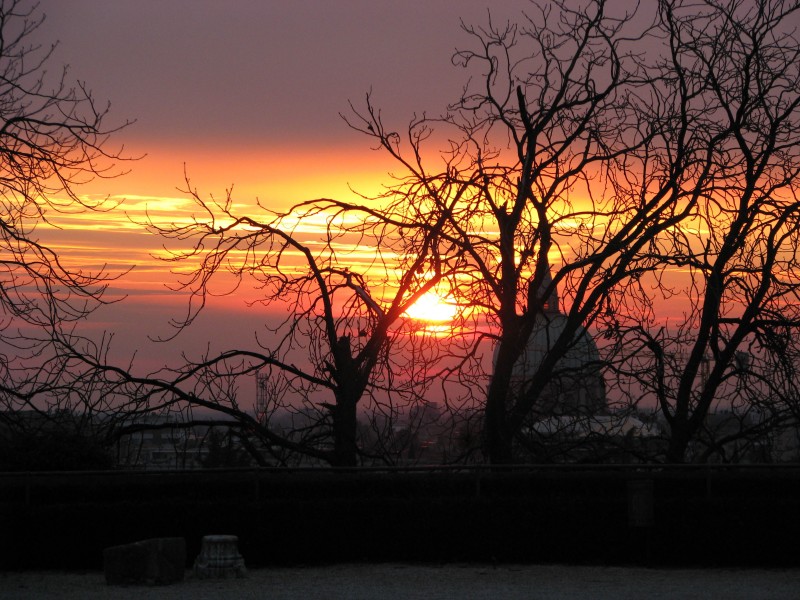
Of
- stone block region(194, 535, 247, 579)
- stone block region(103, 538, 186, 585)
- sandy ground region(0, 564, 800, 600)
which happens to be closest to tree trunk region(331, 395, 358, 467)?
sandy ground region(0, 564, 800, 600)

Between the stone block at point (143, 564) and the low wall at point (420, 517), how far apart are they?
1471 millimetres

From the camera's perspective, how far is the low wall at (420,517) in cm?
1349

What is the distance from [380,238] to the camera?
52.3 feet

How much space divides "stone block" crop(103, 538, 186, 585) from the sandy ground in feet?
0.52

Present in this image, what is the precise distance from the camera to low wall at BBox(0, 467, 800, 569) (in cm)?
1349

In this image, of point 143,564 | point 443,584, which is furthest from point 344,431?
point 143,564

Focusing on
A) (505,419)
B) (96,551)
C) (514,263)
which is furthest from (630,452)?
(96,551)

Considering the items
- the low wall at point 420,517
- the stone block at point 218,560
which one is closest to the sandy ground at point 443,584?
the stone block at point 218,560

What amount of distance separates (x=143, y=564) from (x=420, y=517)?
350 centimetres

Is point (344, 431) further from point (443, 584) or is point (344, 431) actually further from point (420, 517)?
point (443, 584)

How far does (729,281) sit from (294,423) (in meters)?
6.62

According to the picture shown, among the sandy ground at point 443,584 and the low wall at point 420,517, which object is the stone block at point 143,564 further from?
the low wall at point 420,517

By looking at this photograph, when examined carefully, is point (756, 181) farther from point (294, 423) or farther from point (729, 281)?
point (294, 423)

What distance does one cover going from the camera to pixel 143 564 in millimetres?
11984
